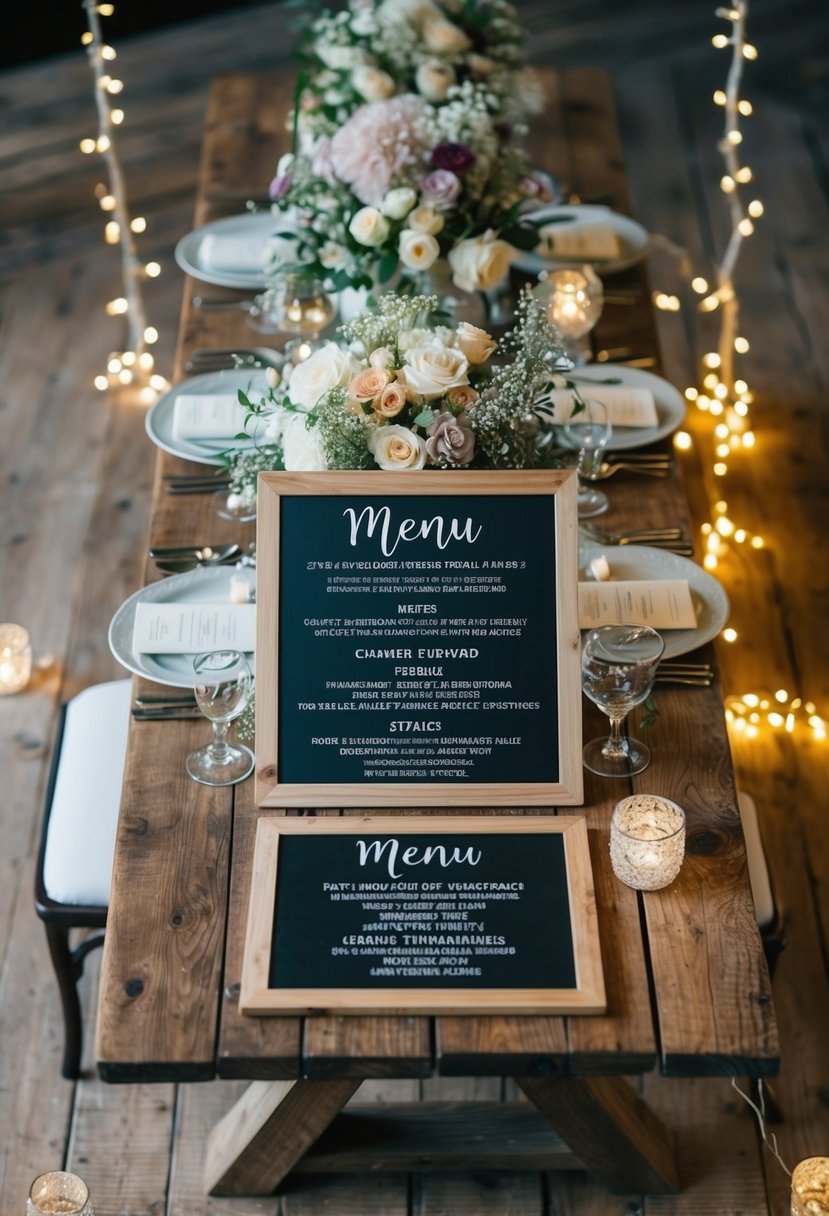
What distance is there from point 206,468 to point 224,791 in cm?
72

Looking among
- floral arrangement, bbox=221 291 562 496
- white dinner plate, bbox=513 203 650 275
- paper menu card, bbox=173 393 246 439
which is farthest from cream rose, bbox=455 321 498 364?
white dinner plate, bbox=513 203 650 275

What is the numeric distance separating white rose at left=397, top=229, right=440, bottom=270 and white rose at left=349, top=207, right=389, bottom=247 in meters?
0.04

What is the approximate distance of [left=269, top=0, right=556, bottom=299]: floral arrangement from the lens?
7.62 ft

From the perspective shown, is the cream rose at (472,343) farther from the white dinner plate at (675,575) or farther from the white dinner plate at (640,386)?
the white dinner plate at (640,386)

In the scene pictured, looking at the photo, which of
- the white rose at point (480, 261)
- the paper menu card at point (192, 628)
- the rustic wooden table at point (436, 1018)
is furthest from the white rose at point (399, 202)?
the paper menu card at point (192, 628)

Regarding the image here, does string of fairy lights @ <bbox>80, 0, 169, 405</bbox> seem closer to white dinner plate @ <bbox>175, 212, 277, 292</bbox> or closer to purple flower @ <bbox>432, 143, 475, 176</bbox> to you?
white dinner plate @ <bbox>175, 212, 277, 292</bbox>

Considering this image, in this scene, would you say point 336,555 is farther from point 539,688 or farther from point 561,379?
point 561,379

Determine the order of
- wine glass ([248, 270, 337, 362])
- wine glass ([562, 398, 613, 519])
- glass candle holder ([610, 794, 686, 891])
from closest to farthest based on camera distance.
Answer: glass candle holder ([610, 794, 686, 891]) < wine glass ([562, 398, 613, 519]) < wine glass ([248, 270, 337, 362])

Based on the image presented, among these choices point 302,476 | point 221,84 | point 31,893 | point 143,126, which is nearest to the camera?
point 302,476

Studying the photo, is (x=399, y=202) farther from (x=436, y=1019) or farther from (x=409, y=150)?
(x=436, y=1019)

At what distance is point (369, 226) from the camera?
229 cm

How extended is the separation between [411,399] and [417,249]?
634 mm

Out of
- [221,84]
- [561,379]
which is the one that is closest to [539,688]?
[561,379]

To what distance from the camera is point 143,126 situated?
16.3ft
